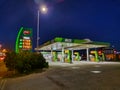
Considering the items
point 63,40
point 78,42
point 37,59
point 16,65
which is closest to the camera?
point 16,65

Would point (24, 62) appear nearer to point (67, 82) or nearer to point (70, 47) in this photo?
point (67, 82)

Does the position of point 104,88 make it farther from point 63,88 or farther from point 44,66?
point 44,66

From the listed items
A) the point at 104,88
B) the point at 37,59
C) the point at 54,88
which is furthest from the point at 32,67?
the point at 104,88

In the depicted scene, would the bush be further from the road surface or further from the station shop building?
the station shop building

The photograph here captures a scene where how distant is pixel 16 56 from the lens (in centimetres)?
2139

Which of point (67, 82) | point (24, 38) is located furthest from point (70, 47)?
point (67, 82)

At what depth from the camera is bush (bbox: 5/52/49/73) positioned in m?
20.2

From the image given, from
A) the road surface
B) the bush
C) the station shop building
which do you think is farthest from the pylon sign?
the road surface

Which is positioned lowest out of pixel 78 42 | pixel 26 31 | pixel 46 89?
pixel 46 89

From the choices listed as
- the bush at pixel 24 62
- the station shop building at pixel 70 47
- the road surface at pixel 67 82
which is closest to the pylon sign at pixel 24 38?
the station shop building at pixel 70 47

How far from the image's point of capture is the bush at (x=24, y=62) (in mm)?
20172

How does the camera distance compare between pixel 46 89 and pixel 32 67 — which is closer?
pixel 46 89

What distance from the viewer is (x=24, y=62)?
67.2 ft

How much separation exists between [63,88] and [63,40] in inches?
1000
